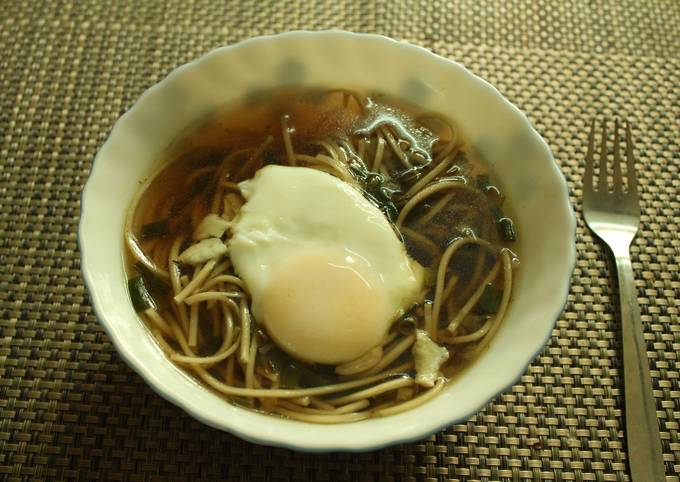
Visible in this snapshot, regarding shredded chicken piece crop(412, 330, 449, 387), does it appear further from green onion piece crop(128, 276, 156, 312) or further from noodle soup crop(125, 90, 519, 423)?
green onion piece crop(128, 276, 156, 312)

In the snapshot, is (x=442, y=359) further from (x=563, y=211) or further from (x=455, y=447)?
(x=563, y=211)

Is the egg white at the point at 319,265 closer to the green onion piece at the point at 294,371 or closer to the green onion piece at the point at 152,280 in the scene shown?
the green onion piece at the point at 294,371

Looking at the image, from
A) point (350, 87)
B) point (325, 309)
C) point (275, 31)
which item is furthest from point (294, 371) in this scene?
point (275, 31)

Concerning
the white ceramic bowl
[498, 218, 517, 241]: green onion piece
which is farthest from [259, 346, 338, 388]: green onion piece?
[498, 218, 517, 241]: green onion piece

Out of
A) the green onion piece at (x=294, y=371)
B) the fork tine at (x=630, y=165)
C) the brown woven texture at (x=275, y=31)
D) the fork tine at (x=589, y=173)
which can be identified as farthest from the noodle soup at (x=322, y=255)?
the fork tine at (x=630, y=165)

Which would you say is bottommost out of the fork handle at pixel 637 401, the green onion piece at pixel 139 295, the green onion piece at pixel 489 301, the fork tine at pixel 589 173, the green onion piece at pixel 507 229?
the fork handle at pixel 637 401

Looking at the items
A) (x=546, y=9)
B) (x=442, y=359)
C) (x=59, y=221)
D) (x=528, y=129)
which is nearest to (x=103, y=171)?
(x=59, y=221)
